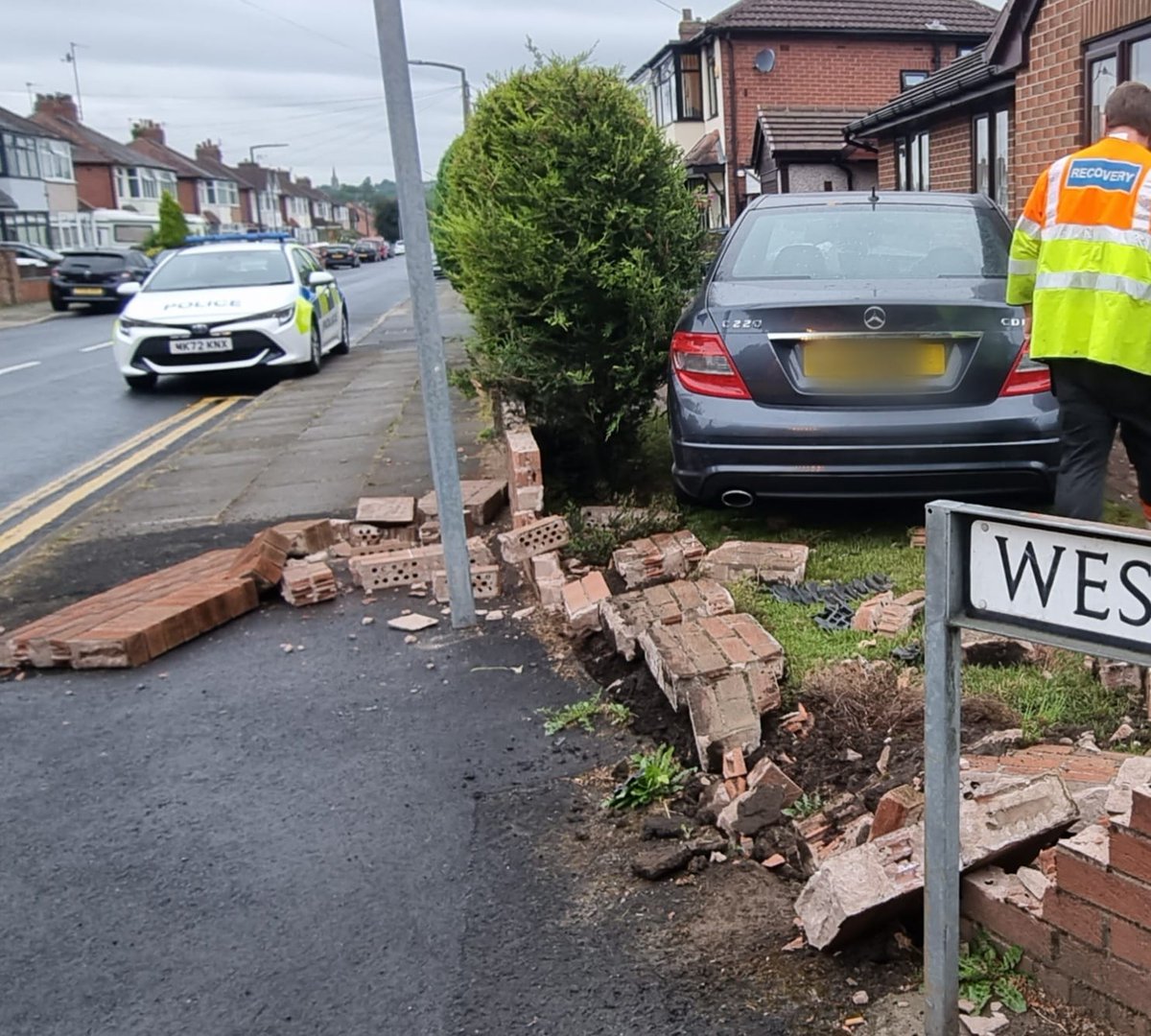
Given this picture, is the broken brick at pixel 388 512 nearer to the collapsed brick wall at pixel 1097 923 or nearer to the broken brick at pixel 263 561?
the broken brick at pixel 263 561

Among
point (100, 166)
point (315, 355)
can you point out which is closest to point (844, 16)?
point (315, 355)

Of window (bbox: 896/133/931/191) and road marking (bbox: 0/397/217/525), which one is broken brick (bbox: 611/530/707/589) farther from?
window (bbox: 896/133/931/191)

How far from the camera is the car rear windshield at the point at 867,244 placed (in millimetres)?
6043

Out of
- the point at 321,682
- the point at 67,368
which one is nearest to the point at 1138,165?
the point at 321,682

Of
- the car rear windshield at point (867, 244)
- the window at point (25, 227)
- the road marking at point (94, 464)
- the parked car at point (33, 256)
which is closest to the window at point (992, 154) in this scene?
the car rear windshield at point (867, 244)

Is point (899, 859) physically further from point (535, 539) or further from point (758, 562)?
point (535, 539)

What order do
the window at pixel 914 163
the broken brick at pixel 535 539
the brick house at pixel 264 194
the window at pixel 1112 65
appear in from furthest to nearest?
1. the brick house at pixel 264 194
2. the window at pixel 914 163
3. the window at pixel 1112 65
4. the broken brick at pixel 535 539

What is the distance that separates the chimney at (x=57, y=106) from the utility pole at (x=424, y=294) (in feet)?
281

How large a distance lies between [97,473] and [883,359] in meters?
6.91

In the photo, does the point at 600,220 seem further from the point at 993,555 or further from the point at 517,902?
the point at 993,555

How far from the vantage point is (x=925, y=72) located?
3384 cm

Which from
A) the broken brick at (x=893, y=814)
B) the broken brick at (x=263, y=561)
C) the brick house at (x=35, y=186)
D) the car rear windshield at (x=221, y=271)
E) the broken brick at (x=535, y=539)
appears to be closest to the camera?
the broken brick at (x=893, y=814)

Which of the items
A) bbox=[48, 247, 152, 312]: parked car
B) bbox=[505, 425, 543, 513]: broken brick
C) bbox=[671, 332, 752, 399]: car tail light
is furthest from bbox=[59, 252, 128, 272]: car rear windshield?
bbox=[671, 332, 752, 399]: car tail light

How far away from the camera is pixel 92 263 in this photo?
34.3 meters
